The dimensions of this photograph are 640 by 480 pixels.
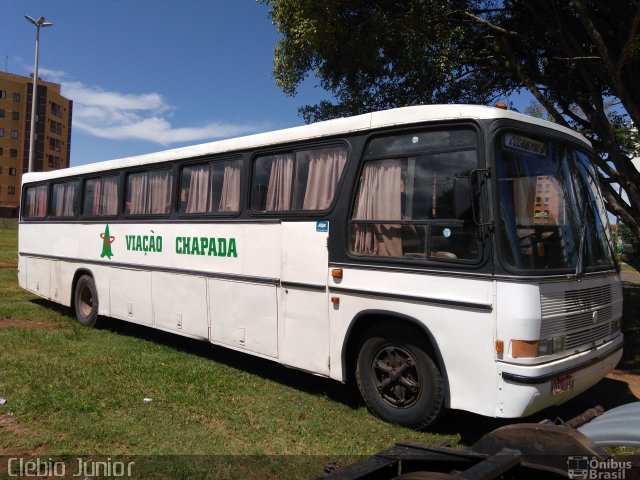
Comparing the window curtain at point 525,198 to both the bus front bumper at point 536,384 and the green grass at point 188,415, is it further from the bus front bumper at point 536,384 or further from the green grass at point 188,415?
the green grass at point 188,415

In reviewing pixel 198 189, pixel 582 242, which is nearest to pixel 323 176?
pixel 198 189

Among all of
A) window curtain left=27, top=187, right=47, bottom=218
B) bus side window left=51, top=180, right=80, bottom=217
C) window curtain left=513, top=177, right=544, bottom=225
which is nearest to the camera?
window curtain left=513, top=177, right=544, bottom=225

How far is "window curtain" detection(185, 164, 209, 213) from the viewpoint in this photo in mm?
6812

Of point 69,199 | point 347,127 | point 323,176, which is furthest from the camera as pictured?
point 69,199

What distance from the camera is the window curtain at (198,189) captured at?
6.81 m

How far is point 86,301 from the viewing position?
30.9 ft

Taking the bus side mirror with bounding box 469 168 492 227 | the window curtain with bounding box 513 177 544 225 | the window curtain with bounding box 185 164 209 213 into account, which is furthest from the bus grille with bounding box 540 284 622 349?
the window curtain with bounding box 185 164 209 213

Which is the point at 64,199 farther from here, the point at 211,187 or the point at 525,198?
the point at 525,198

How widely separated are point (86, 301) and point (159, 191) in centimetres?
324

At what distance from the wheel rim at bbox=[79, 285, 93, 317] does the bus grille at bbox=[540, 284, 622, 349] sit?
795 centimetres

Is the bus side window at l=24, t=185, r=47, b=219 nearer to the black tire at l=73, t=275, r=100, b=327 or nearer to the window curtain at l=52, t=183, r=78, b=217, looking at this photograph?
the window curtain at l=52, t=183, r=78, b=217

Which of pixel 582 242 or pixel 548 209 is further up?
pixel 548 209

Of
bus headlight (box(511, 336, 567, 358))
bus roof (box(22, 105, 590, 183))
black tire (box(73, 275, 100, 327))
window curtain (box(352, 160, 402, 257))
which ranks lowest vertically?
black tire (box(73, 275, 100, 327))

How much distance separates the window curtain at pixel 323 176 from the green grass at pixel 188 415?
2.10 metres
